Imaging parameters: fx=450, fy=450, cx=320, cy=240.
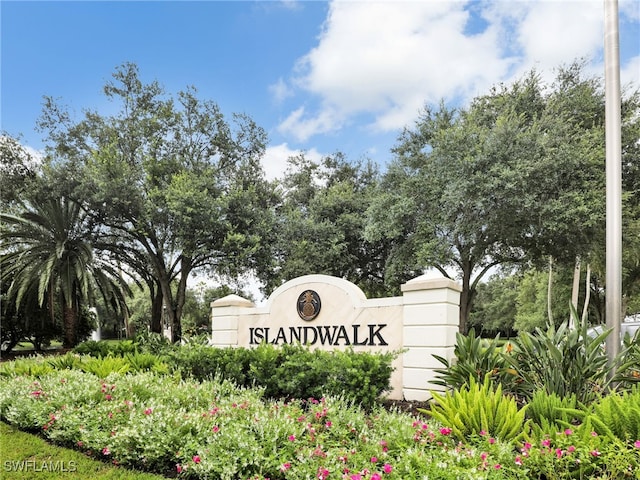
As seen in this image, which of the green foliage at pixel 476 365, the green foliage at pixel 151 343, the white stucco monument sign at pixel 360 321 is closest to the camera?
the green foliage at pixel 476 365

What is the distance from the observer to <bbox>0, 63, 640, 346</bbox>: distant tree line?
1319cm

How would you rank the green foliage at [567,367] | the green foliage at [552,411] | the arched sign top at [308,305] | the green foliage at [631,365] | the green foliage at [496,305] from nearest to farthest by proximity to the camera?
the green foliage at [552,411], the green foliage at [567,367], the green foliage at [631,365], the arched sign top at [308,305], the green foliage at [496,305]

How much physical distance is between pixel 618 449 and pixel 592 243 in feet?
41.7

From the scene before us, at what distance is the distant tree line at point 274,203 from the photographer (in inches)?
519

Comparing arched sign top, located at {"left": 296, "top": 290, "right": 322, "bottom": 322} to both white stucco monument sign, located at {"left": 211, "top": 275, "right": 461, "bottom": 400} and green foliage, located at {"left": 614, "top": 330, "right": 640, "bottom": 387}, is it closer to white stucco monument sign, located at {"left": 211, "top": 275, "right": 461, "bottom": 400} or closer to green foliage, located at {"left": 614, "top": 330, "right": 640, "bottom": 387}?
white stucco monument sign, located at {"left": 211, "top": 275, "right": 461, "bottom": 400}

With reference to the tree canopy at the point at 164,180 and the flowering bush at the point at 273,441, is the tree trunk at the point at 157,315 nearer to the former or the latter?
the tree canopy at the point at 164,180

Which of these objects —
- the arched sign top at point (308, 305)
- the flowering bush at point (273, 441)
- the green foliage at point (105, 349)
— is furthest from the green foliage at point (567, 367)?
the green foliage at point (105, 349)

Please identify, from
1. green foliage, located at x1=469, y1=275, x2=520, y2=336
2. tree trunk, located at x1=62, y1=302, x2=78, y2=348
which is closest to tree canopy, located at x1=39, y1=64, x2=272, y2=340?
tree trunk, located at x1=62, y1=302, x2=78, y2=348

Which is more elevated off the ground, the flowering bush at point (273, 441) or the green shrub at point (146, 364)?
the flowering bush at point (273, 441)

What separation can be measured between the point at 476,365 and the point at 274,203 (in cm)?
1419

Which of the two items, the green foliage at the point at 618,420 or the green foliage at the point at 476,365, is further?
the green foliage at the point at 476,365

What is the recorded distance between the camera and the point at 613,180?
5.57 metres

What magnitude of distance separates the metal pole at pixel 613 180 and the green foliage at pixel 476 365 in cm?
119

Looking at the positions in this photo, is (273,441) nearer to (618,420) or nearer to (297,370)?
(618,420)
